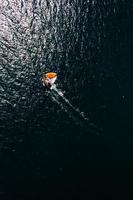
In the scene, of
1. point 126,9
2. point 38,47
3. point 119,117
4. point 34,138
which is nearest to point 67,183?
point 34,138

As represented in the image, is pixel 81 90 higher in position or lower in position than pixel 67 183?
higher

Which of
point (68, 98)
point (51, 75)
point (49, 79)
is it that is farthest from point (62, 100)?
point (51, 75)

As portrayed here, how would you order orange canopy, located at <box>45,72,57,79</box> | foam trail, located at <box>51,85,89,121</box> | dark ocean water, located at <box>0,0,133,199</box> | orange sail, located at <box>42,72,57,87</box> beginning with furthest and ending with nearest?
orange canopy, located at <box>45,72,57,79</box> < orange sail, located at <box>42,72,57,87</box> < foam trail, located at <box>51,85,89,121</box> < dark ocean water, located at <box>0,0,133,199</box>

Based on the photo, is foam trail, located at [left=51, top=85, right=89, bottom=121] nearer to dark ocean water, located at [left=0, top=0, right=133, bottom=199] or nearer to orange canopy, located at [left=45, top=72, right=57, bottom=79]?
dark ocean water, located at [left=0, top=0, right=133, bottom=199]

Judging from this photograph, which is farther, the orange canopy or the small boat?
the orange canopy

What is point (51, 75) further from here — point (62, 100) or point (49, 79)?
point (62, 100)

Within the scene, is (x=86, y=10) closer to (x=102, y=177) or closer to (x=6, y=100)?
(x=6, y=100)

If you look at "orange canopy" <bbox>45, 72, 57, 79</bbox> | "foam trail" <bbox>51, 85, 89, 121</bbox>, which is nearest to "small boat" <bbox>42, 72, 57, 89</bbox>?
"orange canopy" <bbox>45, 72, 57, 79</bbox>

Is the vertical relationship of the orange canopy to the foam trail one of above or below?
above

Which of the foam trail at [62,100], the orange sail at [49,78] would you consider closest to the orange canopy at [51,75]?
the orange sail at [49,78]
